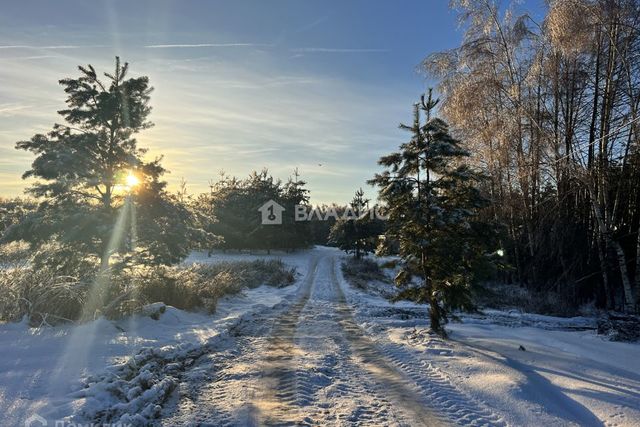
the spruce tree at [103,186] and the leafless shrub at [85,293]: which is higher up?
the spruce tree at [103,186]

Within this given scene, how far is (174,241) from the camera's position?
9328mm

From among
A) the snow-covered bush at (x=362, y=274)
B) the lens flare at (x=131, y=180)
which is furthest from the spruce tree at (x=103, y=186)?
the snow-covered bush at (x=362, y=274)

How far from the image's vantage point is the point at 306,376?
5.56 meters

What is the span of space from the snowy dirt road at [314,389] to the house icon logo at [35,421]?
1041mm

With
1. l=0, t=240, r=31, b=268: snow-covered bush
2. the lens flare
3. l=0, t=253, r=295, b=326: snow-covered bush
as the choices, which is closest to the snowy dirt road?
l=0, t=253, r=295, b=326: snow-covered bush

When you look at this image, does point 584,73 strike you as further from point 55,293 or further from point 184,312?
point 55,293

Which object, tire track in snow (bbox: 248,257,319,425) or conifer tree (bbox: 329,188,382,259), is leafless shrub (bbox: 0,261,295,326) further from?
conifer tree (bbox: 329,188,382,259)

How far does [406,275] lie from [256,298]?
7.70 meters

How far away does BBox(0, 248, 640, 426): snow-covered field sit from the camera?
4176mm

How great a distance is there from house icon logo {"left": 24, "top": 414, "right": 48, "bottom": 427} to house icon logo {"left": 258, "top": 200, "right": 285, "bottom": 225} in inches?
1518

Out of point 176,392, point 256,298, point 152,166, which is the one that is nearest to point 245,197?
point 256,298

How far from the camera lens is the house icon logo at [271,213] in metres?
42.4

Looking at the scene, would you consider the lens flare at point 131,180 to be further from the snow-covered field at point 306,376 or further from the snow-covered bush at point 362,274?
the snow-covered bush at point 362,274

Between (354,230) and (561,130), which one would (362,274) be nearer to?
(354,230)
